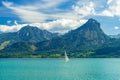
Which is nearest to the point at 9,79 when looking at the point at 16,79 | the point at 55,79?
the point at 16,79

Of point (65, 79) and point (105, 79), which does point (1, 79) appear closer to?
point (65, 79)

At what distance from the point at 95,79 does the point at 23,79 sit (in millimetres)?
30984

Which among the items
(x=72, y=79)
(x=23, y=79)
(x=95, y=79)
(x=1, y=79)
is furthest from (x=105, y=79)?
(x=1, y=79)

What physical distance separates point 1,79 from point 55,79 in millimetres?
23419

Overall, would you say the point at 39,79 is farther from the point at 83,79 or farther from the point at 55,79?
the point at 83,79

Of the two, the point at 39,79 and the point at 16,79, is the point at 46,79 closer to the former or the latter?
the point at 39,79

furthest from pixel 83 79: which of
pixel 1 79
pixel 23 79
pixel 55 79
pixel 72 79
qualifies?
pixel 1 79

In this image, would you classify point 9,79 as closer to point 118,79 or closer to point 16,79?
point 16,79

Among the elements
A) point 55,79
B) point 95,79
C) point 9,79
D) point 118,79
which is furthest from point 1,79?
point 118,79

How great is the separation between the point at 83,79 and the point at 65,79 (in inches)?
305

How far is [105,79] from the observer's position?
11281cm

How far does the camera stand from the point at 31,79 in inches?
4395

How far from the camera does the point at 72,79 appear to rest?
11125cm

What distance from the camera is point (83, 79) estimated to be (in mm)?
110938
